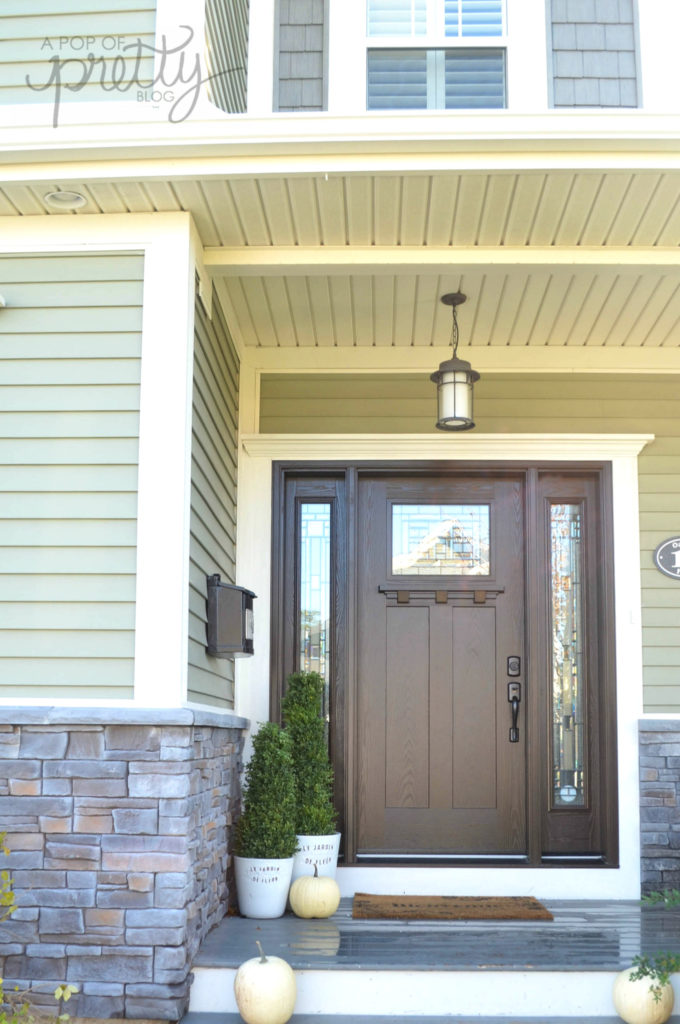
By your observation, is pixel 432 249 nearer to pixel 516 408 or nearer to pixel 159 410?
pixel 159 410

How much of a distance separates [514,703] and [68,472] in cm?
258

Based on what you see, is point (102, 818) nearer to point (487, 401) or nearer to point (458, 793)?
point (458, 793)

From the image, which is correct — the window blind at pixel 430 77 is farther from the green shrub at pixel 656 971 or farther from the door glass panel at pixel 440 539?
the green shrub at pixel 656 971

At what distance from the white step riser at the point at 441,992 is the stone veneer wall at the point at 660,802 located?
145 centimetres

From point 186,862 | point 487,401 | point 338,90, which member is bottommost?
point 186,862

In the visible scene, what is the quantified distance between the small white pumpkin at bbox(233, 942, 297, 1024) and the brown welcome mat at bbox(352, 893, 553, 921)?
107cm

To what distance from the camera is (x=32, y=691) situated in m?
3.75

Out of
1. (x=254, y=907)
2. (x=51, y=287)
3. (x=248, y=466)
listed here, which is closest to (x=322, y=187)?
(x=51, y=287)

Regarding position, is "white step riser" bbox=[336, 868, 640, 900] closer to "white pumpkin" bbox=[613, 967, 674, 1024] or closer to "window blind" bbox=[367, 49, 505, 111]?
"white pumpkin" bbox=[613, 967, 674, 1024]

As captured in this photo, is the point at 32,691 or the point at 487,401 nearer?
the point at 32,691

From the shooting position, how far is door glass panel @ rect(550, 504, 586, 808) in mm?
5391

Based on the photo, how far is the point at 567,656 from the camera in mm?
5465

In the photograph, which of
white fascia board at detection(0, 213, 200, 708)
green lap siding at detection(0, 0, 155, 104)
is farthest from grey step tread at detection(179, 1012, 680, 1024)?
green lap siding at detection(0, 0, 155, 104)

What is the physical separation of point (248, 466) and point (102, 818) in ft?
7.38
